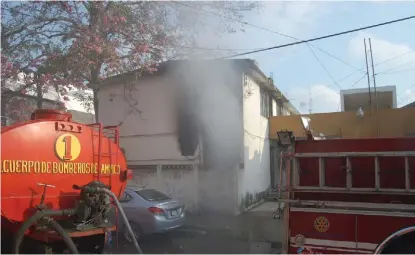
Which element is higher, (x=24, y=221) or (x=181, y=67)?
(x=181, y=67)

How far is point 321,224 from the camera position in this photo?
513 centimetres

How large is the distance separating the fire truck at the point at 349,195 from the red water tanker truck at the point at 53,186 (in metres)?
2.53

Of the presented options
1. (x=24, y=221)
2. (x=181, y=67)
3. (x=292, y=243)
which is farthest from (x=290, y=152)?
(x=181, y=67)

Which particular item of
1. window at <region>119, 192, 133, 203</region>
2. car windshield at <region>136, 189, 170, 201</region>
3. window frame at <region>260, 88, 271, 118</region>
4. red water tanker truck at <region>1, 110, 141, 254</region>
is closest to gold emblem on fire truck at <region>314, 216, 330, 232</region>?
red water tanker truck at <region>1, 110, 141, 254</region>

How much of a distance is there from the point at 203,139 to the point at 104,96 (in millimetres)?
4435

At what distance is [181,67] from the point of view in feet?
44.3

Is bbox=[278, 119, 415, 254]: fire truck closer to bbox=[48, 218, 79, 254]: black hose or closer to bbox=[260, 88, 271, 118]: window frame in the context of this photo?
bbox=[48, 218, 79, 254]: black hose

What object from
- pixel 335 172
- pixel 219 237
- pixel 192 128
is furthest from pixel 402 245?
pixel 192 128

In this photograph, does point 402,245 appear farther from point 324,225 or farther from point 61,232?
point 61,232

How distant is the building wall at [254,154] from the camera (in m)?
14.0

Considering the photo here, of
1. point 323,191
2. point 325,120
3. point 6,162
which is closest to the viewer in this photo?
point 6,162

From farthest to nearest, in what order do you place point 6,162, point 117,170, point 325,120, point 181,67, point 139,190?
point 325,120, point 181,67, point 139,190, point 117,170, point 6,162

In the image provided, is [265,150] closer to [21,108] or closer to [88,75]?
[88,75]

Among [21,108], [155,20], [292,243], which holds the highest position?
[155,20]
